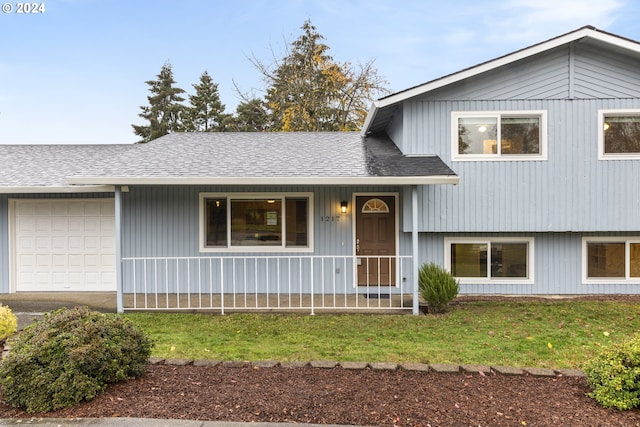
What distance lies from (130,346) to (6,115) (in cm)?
2382

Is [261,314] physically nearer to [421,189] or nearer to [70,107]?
[421,189]

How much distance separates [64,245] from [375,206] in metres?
6.96

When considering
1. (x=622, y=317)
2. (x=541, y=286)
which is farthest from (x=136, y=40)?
(x=622, y=317)

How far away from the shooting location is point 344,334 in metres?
5.31

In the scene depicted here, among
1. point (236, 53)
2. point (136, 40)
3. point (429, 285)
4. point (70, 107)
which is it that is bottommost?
point (429, 285)

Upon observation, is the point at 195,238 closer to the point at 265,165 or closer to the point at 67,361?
the point at 265,165

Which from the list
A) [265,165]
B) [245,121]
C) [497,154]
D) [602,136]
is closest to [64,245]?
[265,165]

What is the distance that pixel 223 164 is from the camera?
7664 millimetres

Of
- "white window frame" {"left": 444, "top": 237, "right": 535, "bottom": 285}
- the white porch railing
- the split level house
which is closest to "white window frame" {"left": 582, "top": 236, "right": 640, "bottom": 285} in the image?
the split level house

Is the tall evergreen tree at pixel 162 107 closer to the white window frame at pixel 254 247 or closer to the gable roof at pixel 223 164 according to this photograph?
the gable roof at pixel 223 164

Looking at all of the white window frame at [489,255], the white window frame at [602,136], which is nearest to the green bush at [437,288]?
the white window frame at [489,255]

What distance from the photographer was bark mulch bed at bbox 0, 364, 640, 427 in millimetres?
2896

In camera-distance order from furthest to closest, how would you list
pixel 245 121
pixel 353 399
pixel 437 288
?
pixel 245 121, pixel 437 288, pixel 353 399

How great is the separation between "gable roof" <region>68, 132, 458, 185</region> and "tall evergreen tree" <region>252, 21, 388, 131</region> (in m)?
10.4
